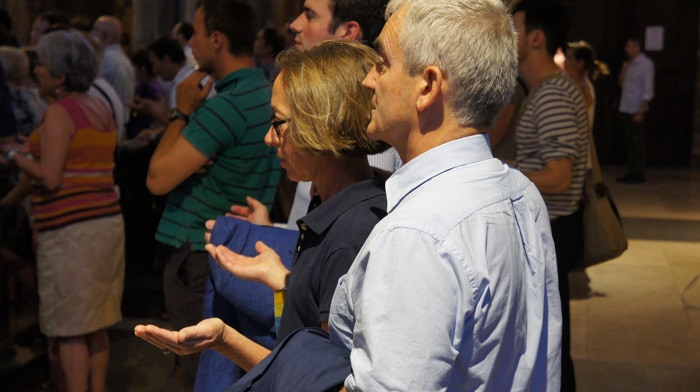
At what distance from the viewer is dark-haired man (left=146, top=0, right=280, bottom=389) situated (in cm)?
345

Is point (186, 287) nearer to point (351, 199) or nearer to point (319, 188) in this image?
point (319, 188)

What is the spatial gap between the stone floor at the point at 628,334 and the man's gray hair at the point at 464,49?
3847mm

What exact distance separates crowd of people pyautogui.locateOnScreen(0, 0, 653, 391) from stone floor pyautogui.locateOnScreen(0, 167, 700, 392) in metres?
0.80

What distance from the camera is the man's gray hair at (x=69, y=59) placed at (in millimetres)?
4375

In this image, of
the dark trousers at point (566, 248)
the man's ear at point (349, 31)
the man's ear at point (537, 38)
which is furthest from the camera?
the man's ear at point (537, 38)

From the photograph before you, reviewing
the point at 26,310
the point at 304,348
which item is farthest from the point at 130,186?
the point at 304,348

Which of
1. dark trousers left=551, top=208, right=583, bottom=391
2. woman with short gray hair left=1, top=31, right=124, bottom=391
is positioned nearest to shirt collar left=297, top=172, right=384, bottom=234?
dark trousers left=551, top=208, right=583, bottom=391

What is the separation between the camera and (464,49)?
60.3 inches

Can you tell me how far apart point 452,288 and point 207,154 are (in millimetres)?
2139

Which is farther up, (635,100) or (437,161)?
(437,161)

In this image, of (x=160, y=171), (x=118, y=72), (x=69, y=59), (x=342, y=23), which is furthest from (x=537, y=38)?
(x=118, y=72)

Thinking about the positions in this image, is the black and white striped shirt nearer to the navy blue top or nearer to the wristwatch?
the wristwatch

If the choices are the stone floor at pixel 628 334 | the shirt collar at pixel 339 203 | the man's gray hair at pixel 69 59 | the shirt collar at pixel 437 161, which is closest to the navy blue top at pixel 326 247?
the shirt collar at pixel 339 203

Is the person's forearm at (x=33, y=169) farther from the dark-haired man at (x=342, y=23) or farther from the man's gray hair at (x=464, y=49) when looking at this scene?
the man's gray hair at (x=464, y=49)
